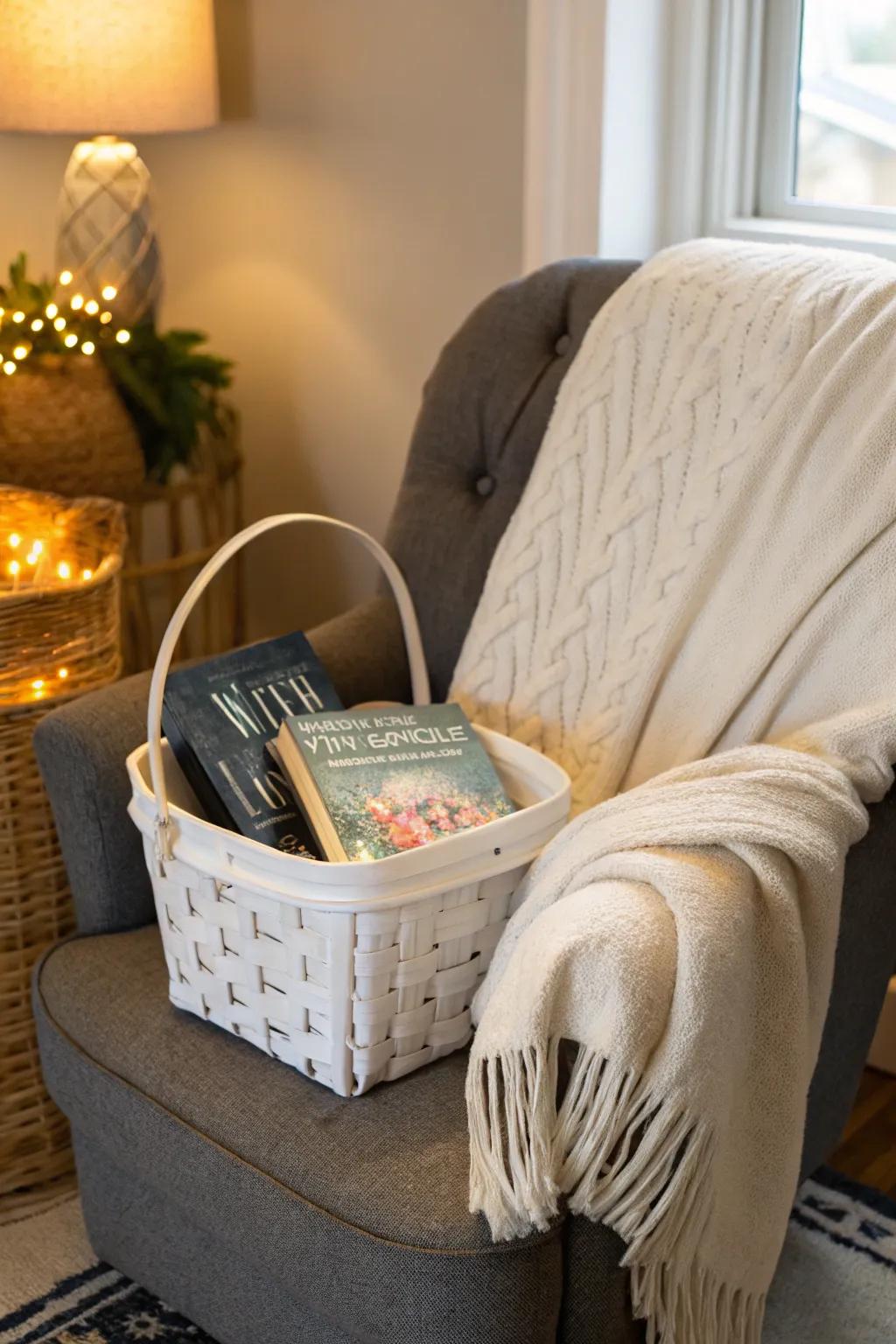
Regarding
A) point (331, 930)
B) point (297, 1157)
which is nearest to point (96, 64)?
point (331, 930)

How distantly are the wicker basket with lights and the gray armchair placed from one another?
12 cm

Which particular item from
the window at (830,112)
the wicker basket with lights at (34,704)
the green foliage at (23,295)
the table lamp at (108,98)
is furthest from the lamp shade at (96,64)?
the window at (830,112)

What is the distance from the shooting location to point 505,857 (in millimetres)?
1170

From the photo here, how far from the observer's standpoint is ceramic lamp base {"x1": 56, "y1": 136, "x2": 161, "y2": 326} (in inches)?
79.0

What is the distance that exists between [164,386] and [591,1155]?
137cm

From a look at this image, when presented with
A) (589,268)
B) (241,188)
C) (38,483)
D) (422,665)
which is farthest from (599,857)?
(241,188)

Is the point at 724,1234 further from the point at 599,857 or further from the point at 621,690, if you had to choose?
the point at 621,690

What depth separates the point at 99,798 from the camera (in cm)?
135

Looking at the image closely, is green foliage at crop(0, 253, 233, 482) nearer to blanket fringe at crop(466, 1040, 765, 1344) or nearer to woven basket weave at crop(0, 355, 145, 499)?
woven basket weave at crop(0, 355, 145, 499)

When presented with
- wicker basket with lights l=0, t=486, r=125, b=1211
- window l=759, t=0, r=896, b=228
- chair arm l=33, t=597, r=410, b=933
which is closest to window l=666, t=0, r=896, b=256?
window l=759, t=0, r=896, b=228

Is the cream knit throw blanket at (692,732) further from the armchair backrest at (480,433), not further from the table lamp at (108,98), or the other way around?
the table lamp at (108,98)

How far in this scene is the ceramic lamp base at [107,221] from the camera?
6.58ft

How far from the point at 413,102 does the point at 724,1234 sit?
1.53 m

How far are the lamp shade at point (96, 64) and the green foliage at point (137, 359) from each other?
0.21 metres
